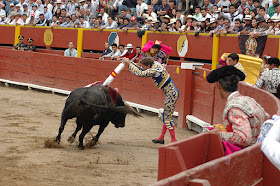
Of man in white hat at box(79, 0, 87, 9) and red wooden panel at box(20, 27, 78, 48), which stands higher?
man in white hat at box(79, 0, 87, 9)

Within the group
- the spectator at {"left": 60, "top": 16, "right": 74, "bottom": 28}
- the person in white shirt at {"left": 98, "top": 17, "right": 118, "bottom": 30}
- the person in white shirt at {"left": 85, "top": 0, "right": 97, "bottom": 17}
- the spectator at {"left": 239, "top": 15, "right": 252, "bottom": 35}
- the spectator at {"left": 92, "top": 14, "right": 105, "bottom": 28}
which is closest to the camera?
the spectator at {"left": 239, "top": 15, "right": 252, "bottom": 35}

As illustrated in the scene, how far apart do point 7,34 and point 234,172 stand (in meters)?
15.9

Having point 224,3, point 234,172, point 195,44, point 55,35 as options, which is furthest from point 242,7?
point 234,172

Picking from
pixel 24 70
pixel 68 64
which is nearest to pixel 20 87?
pixel 24 70

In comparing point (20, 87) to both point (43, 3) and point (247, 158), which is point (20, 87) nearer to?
point (43, 3)

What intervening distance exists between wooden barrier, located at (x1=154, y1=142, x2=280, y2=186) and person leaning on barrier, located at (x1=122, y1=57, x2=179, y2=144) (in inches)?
148

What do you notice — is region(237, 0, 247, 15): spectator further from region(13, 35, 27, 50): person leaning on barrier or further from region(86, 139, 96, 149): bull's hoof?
region(13, 35, 27, 50): person leaning on barrier

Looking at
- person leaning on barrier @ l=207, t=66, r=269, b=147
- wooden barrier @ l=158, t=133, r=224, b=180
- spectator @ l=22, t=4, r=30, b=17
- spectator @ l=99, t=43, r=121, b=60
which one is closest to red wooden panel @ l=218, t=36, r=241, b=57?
spectator @ l=99, t=43, r=121, b=60

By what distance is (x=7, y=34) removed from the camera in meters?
17.5

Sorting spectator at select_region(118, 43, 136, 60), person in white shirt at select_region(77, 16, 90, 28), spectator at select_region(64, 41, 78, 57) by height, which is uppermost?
person in white shirt at select_region(77, 16, 90, 28)

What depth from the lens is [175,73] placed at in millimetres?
9562

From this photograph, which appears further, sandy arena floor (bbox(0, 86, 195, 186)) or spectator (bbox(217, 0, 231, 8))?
spectator (bbox(217, 0, 231, 8))

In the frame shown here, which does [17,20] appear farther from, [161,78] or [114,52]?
[161,78]

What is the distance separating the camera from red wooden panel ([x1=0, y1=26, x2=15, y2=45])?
56.5ft
